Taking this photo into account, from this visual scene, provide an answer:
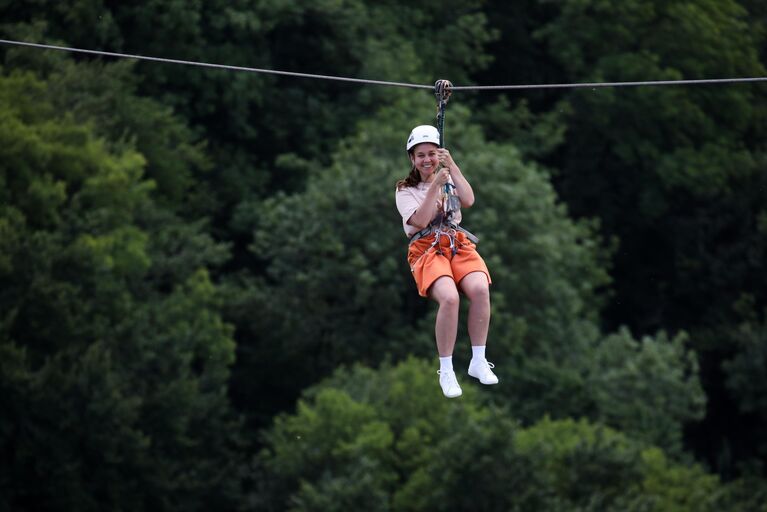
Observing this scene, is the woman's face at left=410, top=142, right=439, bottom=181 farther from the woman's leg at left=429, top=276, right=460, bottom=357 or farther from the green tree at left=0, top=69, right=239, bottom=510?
the green tree at left=0, top=69, right=239, bottom=510

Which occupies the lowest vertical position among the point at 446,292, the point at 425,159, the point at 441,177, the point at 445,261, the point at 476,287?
the point at 446,292

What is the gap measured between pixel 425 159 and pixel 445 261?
0.68m

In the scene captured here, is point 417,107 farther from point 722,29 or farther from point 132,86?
point 722,29

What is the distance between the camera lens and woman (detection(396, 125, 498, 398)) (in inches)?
430

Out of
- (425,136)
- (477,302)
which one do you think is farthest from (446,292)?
(425,136)

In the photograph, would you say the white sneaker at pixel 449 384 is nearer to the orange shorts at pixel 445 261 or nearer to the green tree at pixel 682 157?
the orange shorts at pixel 445 261

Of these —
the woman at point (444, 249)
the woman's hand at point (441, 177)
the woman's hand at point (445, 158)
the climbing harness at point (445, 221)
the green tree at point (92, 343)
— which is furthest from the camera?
the green tree at point (92, 343)

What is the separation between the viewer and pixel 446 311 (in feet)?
35.9

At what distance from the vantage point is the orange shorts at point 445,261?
438 inches

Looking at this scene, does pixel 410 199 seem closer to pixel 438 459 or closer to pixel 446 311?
pixel 446 311

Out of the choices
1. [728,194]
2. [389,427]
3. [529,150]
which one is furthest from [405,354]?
[728,194]

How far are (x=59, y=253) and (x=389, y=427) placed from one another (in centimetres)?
586

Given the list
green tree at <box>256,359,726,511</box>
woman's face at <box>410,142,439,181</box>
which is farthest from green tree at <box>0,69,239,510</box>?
woman's face at <box>410,142,439,181</box>

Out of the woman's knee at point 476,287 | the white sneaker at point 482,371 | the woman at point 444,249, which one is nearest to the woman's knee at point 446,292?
the woman at point 444,249
